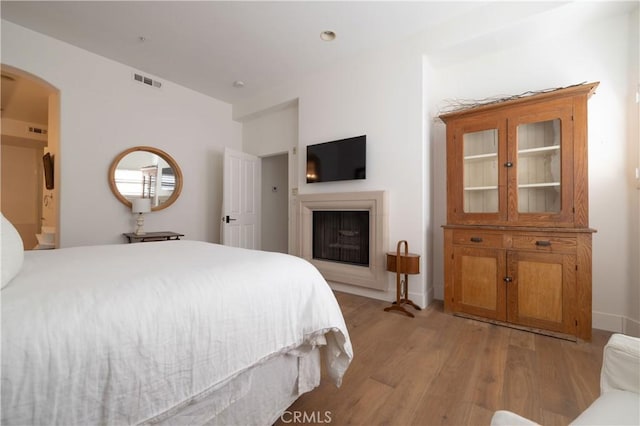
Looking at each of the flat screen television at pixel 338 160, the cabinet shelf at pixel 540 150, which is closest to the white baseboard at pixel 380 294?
the flat screen television at pixel 338 160

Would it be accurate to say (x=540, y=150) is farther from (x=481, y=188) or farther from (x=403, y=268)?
(x=403, y=268)

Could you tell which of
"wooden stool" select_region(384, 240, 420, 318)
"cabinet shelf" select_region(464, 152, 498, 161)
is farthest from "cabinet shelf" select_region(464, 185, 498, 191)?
"wooden stool" select_region(384, 240, 420, 318)

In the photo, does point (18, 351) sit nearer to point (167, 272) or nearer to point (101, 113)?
point (167, 272)

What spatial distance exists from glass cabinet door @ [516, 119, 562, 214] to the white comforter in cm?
212

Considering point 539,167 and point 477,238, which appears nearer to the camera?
point 539,167

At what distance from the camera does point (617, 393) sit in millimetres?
797

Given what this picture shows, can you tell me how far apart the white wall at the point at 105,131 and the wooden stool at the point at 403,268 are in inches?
122

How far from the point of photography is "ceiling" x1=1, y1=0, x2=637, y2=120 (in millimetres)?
2428

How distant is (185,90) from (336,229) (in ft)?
10.3

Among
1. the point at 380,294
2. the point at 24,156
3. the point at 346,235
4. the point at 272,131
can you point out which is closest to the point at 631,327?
the point at 380,294

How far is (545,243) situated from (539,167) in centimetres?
67

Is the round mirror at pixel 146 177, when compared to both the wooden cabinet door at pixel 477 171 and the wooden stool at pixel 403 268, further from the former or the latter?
the wooden cabinet door at pixel 477 171

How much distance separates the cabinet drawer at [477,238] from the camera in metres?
2.36

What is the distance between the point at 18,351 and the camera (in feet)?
1.84
